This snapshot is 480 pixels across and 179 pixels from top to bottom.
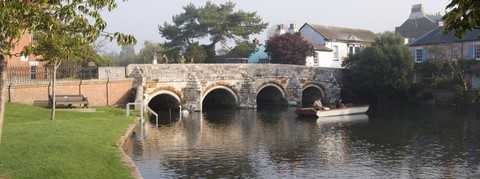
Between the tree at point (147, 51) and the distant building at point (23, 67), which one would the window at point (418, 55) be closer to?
the tree at point (147, 51)

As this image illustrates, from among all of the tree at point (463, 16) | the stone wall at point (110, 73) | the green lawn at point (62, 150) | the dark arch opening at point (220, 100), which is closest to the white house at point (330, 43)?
the dark arch opening at point (220, 100)

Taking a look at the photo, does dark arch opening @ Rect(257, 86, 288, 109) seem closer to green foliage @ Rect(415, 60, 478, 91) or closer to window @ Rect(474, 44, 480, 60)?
green foliage @ Rect(415, 60, 478, 91)

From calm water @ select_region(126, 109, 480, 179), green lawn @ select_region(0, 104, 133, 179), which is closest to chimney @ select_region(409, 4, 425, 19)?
calm water @ select_region(126, 109, 480, 179)

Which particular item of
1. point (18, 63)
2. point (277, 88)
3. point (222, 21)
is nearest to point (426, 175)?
point (18, 63)

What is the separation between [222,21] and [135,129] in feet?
129

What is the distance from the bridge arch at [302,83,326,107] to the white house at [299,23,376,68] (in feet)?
21.7

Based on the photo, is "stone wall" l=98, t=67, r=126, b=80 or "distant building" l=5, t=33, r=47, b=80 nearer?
"distant building" l=5, t=33, r=47, b=80

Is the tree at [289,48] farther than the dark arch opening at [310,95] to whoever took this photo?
Yes

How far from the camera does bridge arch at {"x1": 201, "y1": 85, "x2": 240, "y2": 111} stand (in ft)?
180

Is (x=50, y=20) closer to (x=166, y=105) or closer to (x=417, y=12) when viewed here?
(x=166, y=105)

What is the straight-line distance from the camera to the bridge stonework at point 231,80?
159ft

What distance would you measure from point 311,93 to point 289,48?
18.9ft

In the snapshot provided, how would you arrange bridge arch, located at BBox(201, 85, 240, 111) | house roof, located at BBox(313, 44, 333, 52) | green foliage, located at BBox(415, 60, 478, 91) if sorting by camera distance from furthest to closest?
1. house roof, located at BBox(313, 44, 333, 52)
2. green foliage, located at BBox(415, 60, 478, 91)
3. bridge arch, located at BBox(201, 85, 240, 111)

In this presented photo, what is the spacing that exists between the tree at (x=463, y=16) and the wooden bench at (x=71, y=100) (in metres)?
34.2
